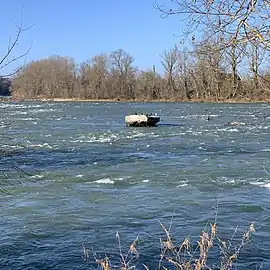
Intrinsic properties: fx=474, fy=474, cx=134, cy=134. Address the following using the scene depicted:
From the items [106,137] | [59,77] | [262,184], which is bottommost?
[106,137]

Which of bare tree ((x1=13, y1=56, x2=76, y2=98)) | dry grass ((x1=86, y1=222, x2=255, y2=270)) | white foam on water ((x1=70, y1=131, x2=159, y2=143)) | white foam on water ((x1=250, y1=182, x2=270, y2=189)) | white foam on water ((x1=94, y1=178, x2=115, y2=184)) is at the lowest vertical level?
white foam on water ((x1=70, y1=131, x2=159, y2=143))

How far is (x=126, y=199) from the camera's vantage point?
1103 cm

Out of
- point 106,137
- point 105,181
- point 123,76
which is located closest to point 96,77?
point 123,76

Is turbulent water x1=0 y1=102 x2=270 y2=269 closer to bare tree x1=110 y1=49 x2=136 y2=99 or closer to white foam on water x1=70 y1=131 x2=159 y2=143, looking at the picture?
white foam on water x1=70 y1=131 x2=159 y2=143

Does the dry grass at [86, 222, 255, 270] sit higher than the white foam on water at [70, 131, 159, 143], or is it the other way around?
the dry grass at [86, 222, 255, 270]

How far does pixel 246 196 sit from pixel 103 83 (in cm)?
8743

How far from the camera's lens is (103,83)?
97188 millimetres

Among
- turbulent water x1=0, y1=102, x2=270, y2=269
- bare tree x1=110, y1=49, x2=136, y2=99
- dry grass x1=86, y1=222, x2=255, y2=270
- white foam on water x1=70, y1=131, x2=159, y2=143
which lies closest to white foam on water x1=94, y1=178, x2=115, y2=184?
turbulent water x1=0, y1=102, x2=270, y2=269

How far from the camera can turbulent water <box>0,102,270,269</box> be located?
24.8 ft

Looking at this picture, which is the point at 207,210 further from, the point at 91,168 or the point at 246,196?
the point at 91,168

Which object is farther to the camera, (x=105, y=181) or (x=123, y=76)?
(x=123, y=76)

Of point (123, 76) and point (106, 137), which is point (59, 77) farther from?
point (106, 137)

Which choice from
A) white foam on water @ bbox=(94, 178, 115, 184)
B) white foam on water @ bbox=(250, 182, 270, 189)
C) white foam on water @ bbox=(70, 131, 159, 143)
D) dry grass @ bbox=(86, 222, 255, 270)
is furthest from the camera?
white foam on water @ bbox=(70, 131, 159, 143)

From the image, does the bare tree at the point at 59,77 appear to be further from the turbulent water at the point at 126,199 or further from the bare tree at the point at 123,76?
the turbulent water at the point at 126,199
